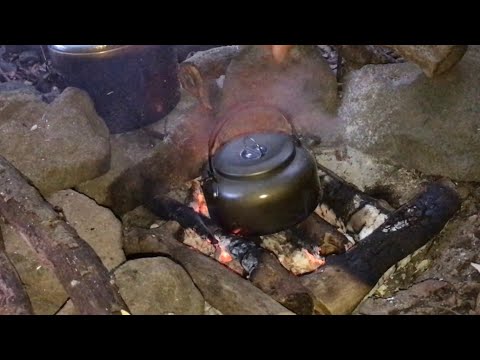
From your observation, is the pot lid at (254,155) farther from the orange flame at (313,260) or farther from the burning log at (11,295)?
the burning log at (11,295)

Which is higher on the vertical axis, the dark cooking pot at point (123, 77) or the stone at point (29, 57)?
the dark cooking pot at point (123, 77)

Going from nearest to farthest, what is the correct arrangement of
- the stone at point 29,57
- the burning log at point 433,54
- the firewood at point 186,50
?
the burning log at point 433,54
the firewood at point 186,50
the stone at point 29,57

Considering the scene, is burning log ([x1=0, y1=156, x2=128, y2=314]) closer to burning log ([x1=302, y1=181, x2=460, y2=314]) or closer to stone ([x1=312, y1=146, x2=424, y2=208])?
burning log ([x1=302, y1=181, x2=460, y2=314])

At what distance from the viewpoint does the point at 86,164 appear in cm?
356

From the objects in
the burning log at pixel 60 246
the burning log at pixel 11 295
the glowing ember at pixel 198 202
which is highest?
the burning log at pixel 60 246

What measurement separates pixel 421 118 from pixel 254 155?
139 centimetres

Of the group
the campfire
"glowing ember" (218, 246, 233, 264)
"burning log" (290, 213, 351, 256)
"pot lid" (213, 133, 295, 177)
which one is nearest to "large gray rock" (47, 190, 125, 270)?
the campfire

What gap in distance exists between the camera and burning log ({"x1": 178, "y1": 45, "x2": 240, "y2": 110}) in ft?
14.2

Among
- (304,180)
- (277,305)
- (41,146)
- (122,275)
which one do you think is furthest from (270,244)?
(41,146)

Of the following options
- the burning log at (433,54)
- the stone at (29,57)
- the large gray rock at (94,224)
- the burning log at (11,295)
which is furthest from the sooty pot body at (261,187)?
the stone at (29,57)

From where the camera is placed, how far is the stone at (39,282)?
116 inches

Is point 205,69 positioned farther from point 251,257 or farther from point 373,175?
point 251,257

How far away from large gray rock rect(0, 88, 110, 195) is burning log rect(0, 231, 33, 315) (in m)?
0.90

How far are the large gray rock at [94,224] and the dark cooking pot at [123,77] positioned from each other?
0.91 m
